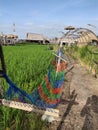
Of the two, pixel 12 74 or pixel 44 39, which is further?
pixel 44 39

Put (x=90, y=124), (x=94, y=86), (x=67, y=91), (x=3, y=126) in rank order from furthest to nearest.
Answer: (x=94, y=86)
(x=67, y=91)
(x=90, y=124)
(x=3, y=126)

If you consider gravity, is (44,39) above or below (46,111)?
below

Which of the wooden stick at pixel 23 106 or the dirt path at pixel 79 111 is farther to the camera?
the dirt path at pixel 79 111

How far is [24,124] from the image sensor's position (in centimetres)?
347

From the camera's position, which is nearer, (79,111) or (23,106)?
(23,106)

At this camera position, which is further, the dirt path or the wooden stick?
the dirt path

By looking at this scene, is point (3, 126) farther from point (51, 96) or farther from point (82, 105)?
point (82, 105)

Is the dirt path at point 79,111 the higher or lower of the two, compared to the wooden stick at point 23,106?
lower

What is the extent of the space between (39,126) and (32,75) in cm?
281

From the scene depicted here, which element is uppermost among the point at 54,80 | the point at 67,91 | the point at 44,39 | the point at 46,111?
the point at 46,111

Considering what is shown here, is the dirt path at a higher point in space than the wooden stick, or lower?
lower

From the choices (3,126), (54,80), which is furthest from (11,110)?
(54,80)

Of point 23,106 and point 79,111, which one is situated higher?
point 23,106

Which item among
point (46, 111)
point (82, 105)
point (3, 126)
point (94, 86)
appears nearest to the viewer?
point (46, 111)
